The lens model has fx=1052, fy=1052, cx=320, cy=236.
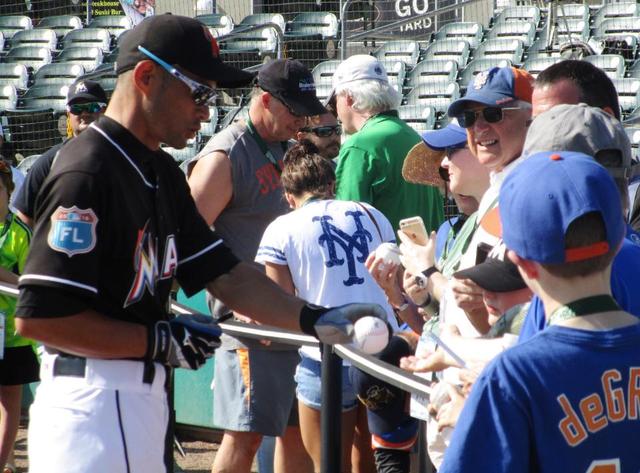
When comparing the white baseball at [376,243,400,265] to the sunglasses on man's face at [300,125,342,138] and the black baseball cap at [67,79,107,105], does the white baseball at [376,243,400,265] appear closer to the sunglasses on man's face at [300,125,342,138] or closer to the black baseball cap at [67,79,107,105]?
the sunglasses on man's face at [300,125,342,138]

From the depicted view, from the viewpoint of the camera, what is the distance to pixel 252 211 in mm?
4504

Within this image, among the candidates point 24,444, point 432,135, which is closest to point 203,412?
point 24,444

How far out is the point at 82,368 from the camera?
8.79 feet

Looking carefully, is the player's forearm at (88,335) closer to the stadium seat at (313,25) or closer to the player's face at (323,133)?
the player's face at (323,133)

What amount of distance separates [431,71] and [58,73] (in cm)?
521

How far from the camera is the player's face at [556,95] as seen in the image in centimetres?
301

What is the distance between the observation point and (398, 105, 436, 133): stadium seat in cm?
1060

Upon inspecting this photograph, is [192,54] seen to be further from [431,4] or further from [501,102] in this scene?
[431,4]

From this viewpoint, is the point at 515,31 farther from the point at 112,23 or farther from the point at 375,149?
the point at 375,149

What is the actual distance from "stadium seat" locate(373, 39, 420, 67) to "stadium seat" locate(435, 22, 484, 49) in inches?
19.9

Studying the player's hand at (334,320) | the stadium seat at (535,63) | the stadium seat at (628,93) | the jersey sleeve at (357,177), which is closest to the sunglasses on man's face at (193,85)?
the player's hand at (334,320)

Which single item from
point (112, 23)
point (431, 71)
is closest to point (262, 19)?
point (112, 23)

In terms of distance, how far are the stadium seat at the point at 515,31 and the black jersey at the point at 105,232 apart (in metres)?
10.6

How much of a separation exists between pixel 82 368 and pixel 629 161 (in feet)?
4.71
